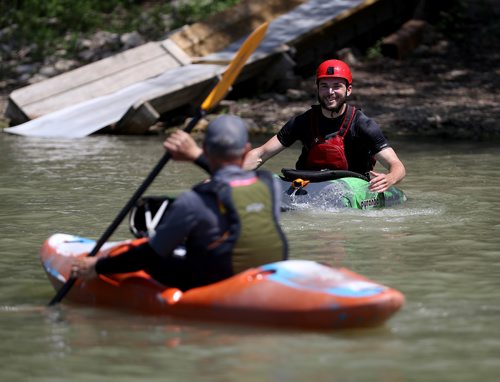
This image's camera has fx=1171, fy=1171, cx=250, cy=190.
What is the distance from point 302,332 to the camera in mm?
5840

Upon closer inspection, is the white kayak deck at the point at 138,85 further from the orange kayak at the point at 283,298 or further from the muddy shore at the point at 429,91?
the orange kayak at the point at 283,298

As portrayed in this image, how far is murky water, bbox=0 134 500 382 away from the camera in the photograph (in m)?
5.37

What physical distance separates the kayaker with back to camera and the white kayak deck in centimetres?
977

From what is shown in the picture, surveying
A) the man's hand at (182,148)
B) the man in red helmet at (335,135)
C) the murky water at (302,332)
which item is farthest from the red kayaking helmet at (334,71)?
the man's hand at (182,148)

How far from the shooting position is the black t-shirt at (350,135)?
390 inches

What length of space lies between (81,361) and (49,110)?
1168cm

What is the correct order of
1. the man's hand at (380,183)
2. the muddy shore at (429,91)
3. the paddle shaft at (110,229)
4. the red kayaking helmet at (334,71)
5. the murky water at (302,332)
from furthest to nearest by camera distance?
the muddy shore at (429,91) < the red kayaking helmet at (334,71) < the man's hand at (380,183) < the paddle shaft at (110,229) < the murky water at (302,332)

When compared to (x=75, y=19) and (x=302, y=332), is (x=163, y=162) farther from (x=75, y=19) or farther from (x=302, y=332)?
(x=75, y=19)

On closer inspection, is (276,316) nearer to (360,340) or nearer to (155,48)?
(360,340)

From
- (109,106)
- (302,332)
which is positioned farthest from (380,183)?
(109,106)

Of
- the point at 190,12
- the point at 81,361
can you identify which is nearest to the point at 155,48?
the point at 190,12

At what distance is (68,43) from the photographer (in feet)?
66.0

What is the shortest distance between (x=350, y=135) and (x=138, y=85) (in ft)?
25.1

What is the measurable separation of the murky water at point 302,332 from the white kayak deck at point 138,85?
10.7 ft
